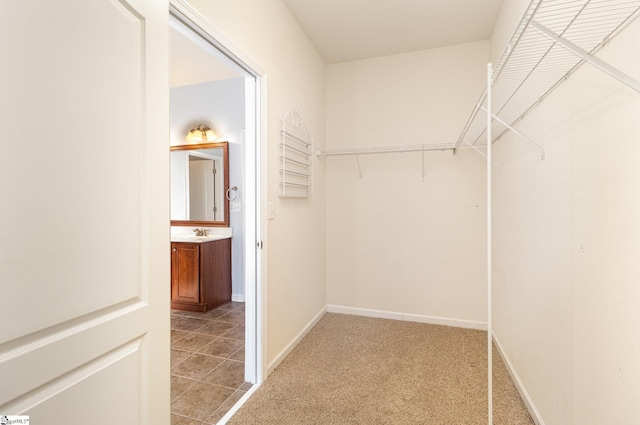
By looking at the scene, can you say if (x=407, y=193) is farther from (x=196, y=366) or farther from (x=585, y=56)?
(x=196, y=366)

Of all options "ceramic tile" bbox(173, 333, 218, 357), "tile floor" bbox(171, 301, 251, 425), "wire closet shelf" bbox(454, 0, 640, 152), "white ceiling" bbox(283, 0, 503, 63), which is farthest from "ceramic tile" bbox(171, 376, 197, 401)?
"white ceiling" bbox(283, 0, 503, 63)

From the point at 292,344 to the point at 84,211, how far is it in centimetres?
202

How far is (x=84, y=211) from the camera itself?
2.62 feet

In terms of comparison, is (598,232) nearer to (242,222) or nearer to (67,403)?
(67,403)

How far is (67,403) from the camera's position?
2.52ft

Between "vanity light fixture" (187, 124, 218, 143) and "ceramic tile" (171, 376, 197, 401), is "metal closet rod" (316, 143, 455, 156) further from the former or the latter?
"ceramic tile" (171, 376, 197, 401)

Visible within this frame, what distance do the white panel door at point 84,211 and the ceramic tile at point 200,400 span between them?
2.64 ft

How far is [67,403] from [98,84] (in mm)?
846

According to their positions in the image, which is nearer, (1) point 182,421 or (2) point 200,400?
(1) point 182,421

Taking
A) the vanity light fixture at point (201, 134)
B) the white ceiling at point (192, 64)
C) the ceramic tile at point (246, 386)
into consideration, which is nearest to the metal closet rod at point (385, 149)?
the white ceiling at point (192, 64)

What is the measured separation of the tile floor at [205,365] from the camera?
1794 millimetres

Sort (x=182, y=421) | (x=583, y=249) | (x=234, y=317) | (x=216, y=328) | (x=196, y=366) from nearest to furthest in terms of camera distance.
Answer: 1. (x=583, y=249)
2. (x=182, y=421)
3. (x=196, y=366)
4. (x=216, y=328)
5. (x=234, y=317)

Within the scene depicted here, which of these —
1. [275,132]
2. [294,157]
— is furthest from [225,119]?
[275,132]

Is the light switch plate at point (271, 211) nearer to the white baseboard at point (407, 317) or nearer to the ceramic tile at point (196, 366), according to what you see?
the ceramic tile at point (196, 366)
